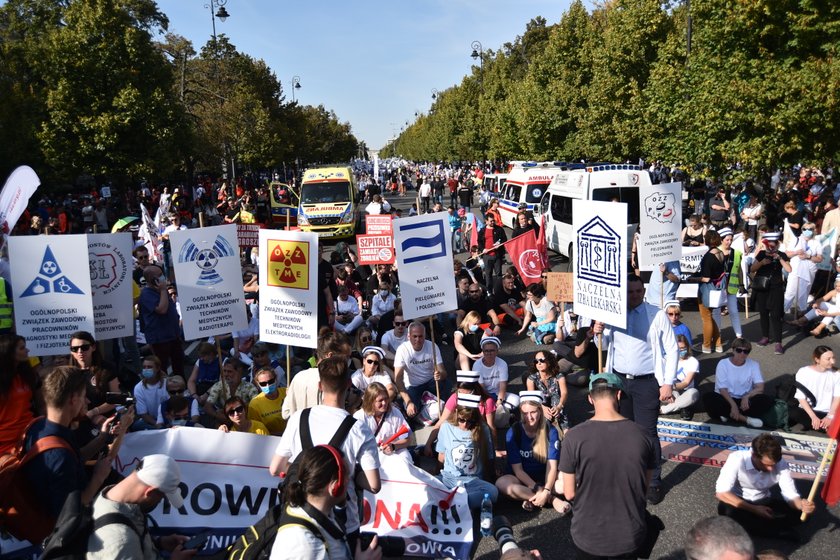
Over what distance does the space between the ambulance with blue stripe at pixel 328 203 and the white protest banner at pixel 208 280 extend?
1548cm

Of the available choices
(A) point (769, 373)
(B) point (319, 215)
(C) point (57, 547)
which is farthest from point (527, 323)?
(B) point (319, 215)

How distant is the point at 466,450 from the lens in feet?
20.1

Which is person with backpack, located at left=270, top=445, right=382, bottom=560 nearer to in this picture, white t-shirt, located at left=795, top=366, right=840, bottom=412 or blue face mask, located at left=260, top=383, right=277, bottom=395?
blue face mask, located at left=260, top=383, right=277, bottom=395

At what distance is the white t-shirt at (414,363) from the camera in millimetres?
8336

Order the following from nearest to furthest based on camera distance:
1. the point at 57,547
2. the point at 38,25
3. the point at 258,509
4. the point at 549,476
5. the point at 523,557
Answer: the point at 57,547 < the point at 523,557 < the point at 258,509 < the point at 549,476 < the point at 38,25

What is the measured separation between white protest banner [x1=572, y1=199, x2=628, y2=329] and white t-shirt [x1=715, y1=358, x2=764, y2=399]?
7.86ft

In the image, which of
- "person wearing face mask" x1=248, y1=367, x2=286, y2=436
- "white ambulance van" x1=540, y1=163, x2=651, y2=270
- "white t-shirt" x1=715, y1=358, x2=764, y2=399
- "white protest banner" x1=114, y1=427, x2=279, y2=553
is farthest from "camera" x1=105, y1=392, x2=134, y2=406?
"white ambulance van" x1=540, y1=163, x2=651, y2=270

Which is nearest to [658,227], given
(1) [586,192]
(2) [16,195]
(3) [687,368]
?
(3) [687,368]

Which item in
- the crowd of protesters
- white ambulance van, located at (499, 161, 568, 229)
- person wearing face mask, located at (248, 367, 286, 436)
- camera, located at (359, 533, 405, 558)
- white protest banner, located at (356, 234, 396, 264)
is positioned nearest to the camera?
the crowd of protesters

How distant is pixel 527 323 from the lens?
40.6 feet

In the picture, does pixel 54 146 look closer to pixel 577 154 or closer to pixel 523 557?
pixel 577 154

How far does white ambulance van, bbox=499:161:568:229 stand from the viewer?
22.4 metres

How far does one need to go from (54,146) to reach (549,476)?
975 inches

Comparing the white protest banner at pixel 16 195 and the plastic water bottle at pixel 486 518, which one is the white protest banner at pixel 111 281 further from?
the plastic water bottle at pixel 486 518
